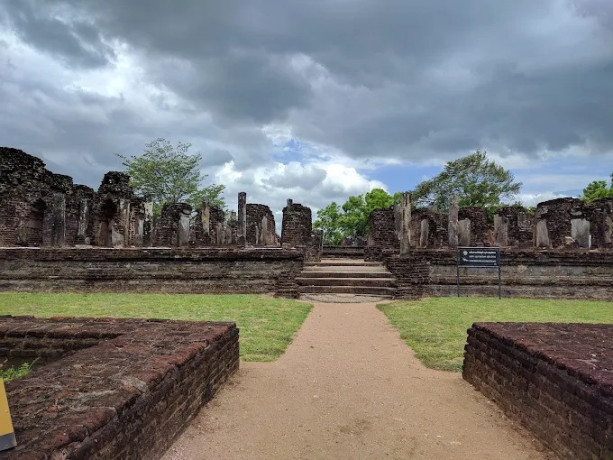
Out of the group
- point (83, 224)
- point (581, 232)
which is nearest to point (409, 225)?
point (581, 232)

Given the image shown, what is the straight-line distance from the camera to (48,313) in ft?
28.9

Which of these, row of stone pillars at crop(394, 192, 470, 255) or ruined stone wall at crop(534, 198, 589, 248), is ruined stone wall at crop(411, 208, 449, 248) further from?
ruined stone wall at crop(534, 198, 589, 248)

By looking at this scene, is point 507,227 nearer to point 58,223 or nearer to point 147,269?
point 147,269

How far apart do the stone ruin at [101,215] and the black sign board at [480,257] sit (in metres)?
8.01

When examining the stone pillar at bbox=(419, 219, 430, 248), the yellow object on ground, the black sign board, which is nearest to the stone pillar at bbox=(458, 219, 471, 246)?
the stone pillar at bbox=(419, 219, 430, 248)

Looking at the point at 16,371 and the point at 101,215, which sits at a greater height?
the point at 101,215

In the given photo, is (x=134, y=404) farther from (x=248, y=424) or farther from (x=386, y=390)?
(x=386, y=390)

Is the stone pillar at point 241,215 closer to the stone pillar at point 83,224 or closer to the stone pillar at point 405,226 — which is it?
the stone pillar at point 405,226

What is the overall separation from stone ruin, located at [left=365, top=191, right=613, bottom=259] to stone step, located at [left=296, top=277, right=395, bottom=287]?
2487 millimetres

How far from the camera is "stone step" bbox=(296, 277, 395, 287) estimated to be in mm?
12320

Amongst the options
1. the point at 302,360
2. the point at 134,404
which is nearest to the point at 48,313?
the point at 302,360

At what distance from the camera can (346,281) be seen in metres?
12.5

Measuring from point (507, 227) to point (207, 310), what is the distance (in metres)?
19.3

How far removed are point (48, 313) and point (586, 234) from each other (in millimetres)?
18973
